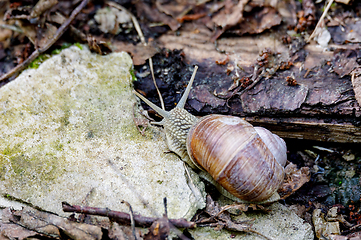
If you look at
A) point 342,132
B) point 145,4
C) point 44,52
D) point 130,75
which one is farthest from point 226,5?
point 44,52

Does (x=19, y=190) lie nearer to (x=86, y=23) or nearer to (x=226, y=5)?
(x=86, y=23)

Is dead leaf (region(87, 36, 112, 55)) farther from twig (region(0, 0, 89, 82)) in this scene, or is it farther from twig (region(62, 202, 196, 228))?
twig (region(62, 202, 196, 228))

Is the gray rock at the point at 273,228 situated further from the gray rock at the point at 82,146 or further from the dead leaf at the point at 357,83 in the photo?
the dead leaf at the point at 357,83

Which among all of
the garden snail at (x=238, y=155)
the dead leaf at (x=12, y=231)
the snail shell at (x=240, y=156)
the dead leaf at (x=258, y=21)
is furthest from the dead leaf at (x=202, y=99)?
the dead leaf at (x=12, y=231)

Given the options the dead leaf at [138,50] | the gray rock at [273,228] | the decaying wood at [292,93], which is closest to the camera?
the gray rock at [273,228]

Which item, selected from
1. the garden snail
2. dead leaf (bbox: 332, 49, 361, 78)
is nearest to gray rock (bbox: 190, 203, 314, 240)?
the garden snail
